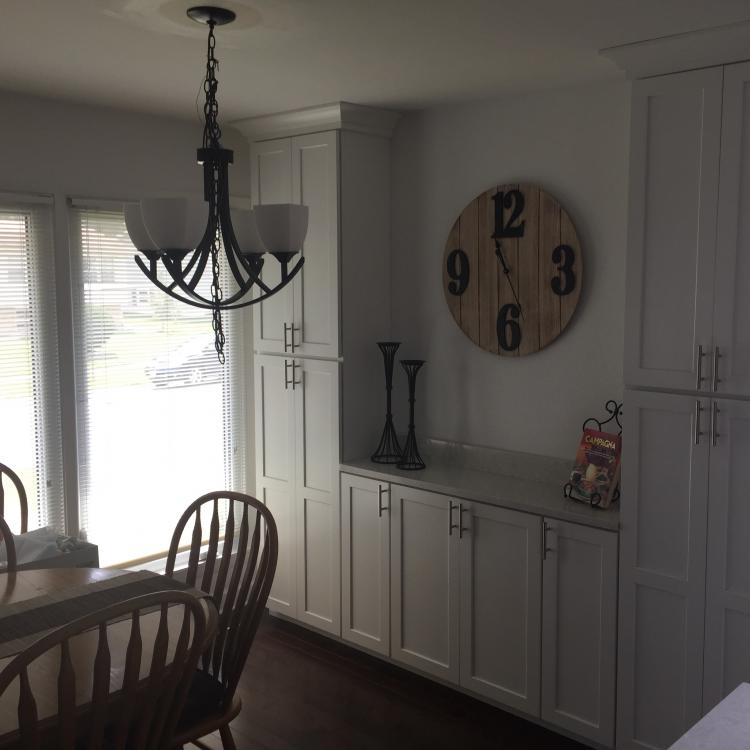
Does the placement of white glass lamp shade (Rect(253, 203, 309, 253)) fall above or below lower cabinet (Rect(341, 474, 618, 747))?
above

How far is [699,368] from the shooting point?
266 centimetres

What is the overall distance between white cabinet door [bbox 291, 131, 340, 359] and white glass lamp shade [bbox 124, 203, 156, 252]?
159 cm

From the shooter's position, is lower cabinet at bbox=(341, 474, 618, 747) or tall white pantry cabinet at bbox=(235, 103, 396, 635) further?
tall white pantry cabinet at bbox=(235, 103, 396, 635)

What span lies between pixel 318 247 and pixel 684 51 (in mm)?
1768

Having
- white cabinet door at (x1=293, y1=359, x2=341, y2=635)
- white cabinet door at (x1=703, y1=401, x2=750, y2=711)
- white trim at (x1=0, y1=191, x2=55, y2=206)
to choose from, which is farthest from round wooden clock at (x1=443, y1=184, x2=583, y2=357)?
white trim at (x1=0, y1=191, x2=55, y2=206)

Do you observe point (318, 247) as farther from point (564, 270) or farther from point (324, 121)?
point (564, 270)

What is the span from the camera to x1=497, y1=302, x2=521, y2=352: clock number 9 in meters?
3.52

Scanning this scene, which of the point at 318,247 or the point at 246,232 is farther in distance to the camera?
the point at 318,247

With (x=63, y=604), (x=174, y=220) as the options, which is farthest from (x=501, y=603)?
(x=174, y=220)

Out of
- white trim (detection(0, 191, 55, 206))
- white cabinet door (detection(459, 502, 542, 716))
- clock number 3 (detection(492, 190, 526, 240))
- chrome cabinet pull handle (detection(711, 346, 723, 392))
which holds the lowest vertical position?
white cabinet door (detection(459, 502, 542, 716))

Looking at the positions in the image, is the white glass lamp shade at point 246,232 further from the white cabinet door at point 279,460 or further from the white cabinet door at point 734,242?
the white cabinet door at point 279,460

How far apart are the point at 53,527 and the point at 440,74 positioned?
2496mm

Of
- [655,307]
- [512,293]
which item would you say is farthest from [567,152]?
[655,307]

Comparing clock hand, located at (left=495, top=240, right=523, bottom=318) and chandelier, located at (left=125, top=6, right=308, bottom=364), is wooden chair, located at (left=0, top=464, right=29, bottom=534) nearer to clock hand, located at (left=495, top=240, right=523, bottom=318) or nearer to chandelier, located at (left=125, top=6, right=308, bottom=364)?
chandelier, located at (left=125, top=6, right=308, bottom=364)
